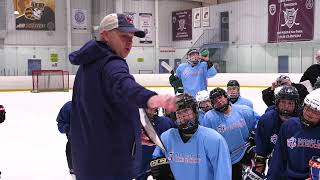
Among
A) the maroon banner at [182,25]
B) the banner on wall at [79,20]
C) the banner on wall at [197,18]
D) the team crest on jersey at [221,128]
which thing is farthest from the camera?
the maroon banner at [182,25]

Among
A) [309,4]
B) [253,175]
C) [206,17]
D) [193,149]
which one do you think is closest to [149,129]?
[193,149]

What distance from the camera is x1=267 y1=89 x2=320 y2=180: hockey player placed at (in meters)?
2.39

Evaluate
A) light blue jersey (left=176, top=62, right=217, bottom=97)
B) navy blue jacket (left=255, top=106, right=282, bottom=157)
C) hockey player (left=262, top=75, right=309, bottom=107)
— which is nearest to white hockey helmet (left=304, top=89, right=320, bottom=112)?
navy blue jacket (left=255, top=106, right=282, bottom=157)

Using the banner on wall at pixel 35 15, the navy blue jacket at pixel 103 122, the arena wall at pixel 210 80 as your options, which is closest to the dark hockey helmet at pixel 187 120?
the navy blue jacket at pixel 103 122

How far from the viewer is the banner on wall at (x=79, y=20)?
2223 cm

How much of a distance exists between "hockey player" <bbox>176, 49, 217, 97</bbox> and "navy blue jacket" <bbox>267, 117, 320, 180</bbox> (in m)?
4.54

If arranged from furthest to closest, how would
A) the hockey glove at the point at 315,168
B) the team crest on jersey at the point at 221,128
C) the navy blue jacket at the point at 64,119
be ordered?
the navy blue jacket at the point at 64,119, the team crest on jersey at the point at 221,128, the hockey glove at the point at 315,168

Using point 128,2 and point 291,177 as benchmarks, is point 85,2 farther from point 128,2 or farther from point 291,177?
point 291,177

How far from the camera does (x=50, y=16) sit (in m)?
21.7

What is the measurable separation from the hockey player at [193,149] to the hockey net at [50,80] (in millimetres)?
15065

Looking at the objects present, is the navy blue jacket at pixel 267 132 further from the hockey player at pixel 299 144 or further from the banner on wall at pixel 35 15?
the banner on wall at pixel 35 15

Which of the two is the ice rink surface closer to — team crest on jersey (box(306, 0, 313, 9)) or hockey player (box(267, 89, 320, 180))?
hockey player (box(267, 89, 320, 180))

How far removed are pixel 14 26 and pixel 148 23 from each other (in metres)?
6.51

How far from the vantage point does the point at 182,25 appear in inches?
932
